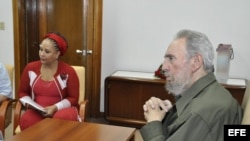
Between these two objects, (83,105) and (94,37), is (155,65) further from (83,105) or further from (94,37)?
(83,105)

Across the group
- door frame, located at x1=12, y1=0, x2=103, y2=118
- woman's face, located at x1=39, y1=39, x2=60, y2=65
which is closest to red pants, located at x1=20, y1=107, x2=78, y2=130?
woman's face, located at x1=39, y1=39, x2=60, y2=65

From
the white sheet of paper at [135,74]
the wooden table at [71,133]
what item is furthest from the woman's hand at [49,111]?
the white sheet of paper at [135,74]

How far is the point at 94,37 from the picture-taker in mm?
3758

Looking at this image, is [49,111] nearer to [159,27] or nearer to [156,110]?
[156,110]

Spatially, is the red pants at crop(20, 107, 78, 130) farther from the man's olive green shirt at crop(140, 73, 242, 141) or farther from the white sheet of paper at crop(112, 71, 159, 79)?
the white sheet of paper at crop(112, 71, 159, 79)

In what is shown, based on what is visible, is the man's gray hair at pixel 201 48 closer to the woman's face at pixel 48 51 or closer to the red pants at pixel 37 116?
the red pants at pixel 37 116

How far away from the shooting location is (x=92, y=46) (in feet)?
12.5

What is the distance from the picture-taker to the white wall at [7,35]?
3912mm

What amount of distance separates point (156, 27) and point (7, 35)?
1.94 metres

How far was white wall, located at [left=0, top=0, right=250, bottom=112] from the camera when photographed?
3.38 m

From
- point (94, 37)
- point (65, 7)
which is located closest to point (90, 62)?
point (94, 37)

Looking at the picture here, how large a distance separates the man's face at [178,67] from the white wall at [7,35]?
2.88m

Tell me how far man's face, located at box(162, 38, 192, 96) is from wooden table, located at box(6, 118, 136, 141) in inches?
19.3

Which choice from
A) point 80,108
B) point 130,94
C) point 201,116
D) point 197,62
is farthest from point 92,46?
point 201,116
